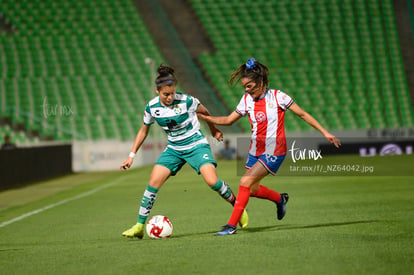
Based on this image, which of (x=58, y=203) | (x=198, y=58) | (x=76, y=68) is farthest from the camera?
(x=198, y=58)

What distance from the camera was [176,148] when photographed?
26.6ft

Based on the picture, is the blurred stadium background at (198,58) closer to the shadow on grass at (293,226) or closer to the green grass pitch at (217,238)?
the green grass pitch at (217,238)

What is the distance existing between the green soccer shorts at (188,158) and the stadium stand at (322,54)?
23350mm

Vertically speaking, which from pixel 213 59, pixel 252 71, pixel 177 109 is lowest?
pixel 177 109

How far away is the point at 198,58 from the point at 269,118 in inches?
1045

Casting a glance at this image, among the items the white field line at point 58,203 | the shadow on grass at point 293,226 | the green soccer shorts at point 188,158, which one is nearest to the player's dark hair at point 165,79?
the green soccer shorts at point 188,158

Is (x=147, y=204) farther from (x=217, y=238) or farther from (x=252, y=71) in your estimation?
(x=252, y=71)

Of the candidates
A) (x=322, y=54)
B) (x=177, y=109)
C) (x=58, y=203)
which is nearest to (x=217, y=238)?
(x=177, y=109)

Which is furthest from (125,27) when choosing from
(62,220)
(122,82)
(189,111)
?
(189,111)

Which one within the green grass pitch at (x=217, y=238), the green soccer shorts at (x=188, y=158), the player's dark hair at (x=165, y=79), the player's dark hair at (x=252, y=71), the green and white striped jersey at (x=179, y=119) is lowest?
the green grass pitch at (x=217, y=238)

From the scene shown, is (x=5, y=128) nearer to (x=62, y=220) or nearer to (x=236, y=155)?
(x=236, y=155)

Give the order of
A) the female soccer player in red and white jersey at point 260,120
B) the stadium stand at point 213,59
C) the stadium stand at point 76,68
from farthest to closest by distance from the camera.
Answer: the stadium stand at point 213,59 < the stadium stand at point 76,68 < the female soccer player in red and white jersey at point 260,120

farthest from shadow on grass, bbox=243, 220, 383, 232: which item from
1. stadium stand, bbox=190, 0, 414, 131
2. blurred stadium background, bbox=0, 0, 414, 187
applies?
stadium stand, bbox=190, 0, 414, 131

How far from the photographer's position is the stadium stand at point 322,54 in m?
32.2
